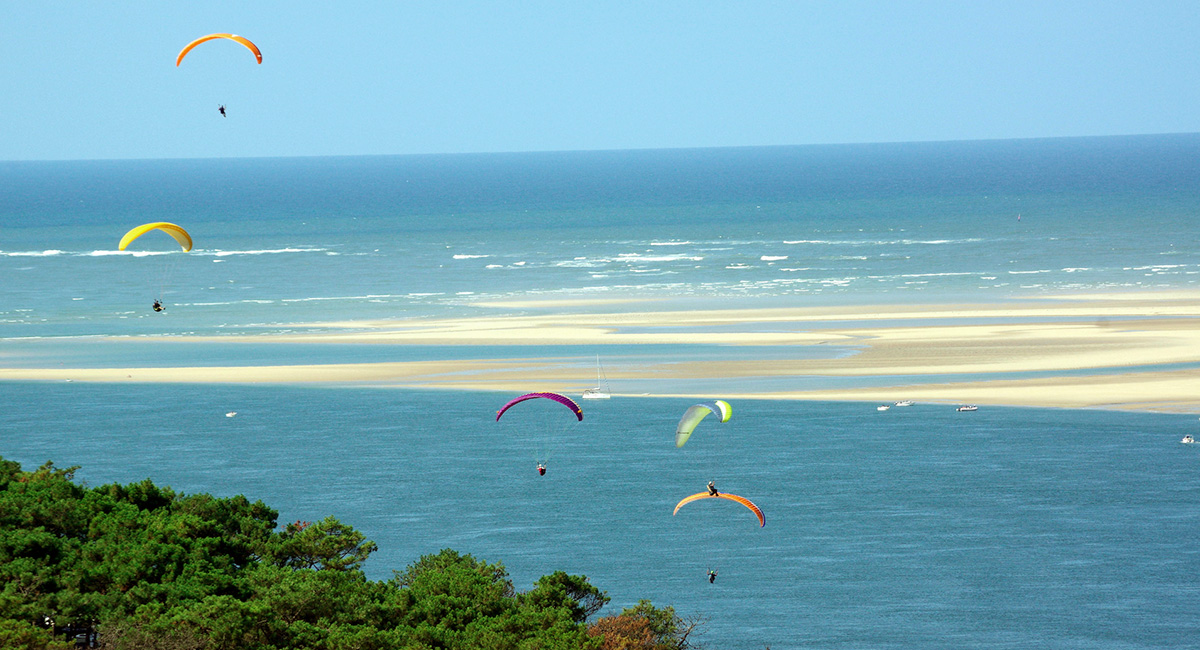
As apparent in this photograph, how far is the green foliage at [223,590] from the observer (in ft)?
70.6

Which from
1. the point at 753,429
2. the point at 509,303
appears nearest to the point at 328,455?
the point at 753,429

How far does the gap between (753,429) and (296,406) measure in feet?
65.4

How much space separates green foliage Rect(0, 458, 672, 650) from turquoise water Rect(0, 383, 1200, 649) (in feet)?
32.5

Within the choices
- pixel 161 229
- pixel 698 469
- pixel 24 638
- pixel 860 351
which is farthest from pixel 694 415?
pixel 860 351

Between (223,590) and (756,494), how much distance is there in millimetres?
25392

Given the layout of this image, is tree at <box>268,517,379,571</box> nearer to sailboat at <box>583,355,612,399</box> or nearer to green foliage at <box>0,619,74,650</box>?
green foliage at <box>0,619,74,650</box>

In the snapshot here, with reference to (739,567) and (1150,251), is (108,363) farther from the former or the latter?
(1150,251)

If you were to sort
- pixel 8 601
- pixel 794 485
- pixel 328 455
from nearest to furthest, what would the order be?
pixel 8 601
pixel 794 485
pixel 328 455

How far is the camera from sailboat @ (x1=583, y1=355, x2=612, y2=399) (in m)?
58.3

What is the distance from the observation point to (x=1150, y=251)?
4343 inches

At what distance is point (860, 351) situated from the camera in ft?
222

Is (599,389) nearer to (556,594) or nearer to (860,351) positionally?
(860,351)

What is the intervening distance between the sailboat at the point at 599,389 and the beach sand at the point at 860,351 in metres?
0.49

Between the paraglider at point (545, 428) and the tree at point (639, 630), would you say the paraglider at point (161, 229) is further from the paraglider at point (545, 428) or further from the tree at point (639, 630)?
the paraglider at point (545, 428)
